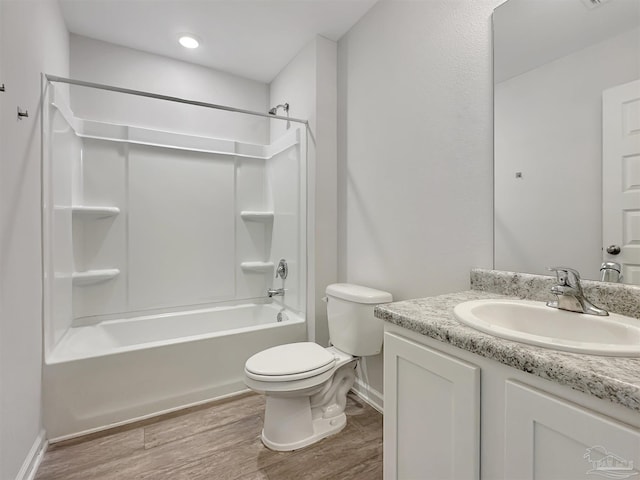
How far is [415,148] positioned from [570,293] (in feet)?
3.27

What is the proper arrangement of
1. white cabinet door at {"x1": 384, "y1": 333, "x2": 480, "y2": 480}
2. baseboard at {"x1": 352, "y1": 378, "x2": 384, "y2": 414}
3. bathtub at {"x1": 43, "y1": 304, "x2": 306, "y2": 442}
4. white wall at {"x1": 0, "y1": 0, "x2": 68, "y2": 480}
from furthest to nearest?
baseboard at {"x1": 352, "y1": 378, "x2": 384, "y2": 414}, bathtub at {"x1": 43, "y1": 304, "x2": 306, "y2": 442}, white wall at {"x1": 0, "y1": 0, "x2": 68, "y2": 480}, white cabinet door at {"x1": 384, "y1": 333, "x2": 480, "y2": 480}

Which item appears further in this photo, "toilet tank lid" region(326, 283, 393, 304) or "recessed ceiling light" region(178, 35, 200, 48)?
"recessed ceiling light" region(178, 35, 200, 48)

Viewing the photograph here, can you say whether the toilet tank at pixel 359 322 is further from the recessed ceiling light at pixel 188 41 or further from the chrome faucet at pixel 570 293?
the recessed ceiling light at pixel 188 41

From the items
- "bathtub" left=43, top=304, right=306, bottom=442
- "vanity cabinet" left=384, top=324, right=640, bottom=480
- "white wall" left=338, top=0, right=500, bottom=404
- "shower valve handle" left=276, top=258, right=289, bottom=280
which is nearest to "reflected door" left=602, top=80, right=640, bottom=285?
"white wall" left=338, top=0, right=500, bottom=404

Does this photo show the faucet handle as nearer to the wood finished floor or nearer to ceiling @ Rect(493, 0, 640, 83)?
ceiling @ Rect(493, 0, 640, 83)

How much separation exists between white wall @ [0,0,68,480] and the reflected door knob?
2.15 metres

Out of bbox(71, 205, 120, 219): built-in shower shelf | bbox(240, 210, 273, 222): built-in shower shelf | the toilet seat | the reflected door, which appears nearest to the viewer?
the reflected door

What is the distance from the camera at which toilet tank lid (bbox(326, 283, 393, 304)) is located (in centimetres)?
171

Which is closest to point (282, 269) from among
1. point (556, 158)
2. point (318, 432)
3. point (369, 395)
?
point (369, 395)

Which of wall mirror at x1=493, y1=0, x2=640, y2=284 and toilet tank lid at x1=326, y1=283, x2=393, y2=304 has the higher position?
wall mirror at x1=493, y1=0, x2=640, y2=284

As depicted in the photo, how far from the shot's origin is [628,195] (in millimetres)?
950

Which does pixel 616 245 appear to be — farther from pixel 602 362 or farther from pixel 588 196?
pixel 602 362

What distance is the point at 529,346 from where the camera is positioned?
2.26ft

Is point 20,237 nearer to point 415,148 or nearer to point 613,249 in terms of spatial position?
point 415,148
